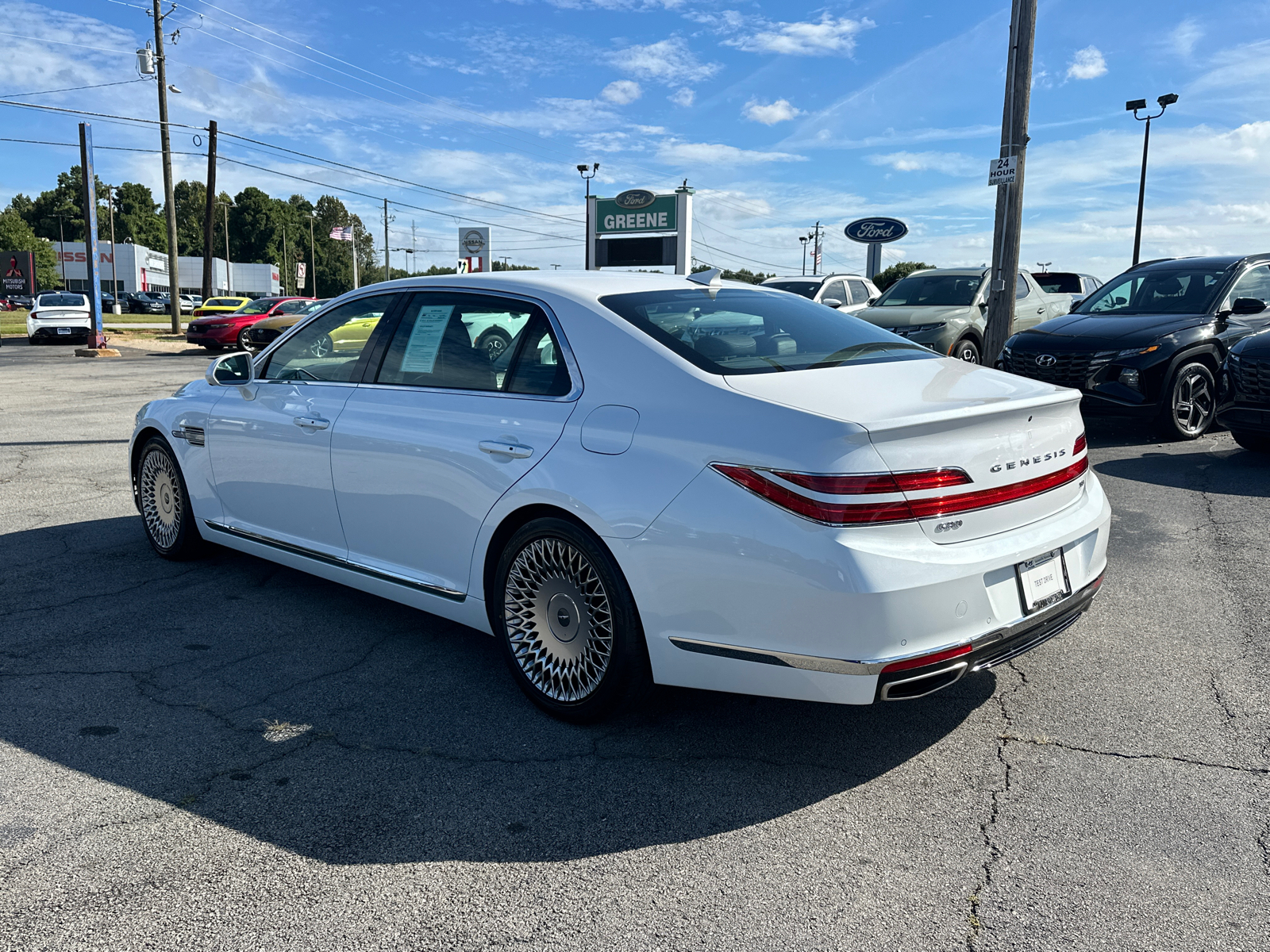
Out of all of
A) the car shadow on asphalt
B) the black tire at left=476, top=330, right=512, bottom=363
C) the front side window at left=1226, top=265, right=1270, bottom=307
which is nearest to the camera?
the car shadow on asphalt

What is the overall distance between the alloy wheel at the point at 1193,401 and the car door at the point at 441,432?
7.77 metres

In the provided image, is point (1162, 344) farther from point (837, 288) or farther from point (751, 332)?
point (837, 288)

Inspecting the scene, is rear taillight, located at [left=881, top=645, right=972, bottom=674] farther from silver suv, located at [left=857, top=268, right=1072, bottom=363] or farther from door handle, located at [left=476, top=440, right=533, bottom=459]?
silver suv, located at [left=857, top=268, right=1072, bottom=363]

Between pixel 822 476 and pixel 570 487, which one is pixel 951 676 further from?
pixel 570 487

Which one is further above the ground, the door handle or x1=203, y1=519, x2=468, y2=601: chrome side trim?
the door handle

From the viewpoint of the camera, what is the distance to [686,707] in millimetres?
3779

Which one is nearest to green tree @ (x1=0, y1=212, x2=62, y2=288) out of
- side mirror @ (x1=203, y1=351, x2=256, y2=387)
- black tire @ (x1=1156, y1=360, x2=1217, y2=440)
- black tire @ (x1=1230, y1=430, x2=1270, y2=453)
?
side mirror @ (x1=203, y1=351, x2=256, y2=387)

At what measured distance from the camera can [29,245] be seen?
10344cm

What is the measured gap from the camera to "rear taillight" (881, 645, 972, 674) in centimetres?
286

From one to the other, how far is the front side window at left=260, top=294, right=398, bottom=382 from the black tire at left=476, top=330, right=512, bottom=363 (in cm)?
68

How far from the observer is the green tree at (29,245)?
98062mm

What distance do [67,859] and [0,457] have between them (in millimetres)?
8085

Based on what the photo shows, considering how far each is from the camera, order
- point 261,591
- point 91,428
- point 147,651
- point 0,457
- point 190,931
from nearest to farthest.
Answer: point 190,931, point 147,651, point 261,591, point 0,457, point 91,428

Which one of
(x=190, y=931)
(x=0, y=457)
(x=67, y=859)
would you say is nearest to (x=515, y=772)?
(x=190, y=931)
